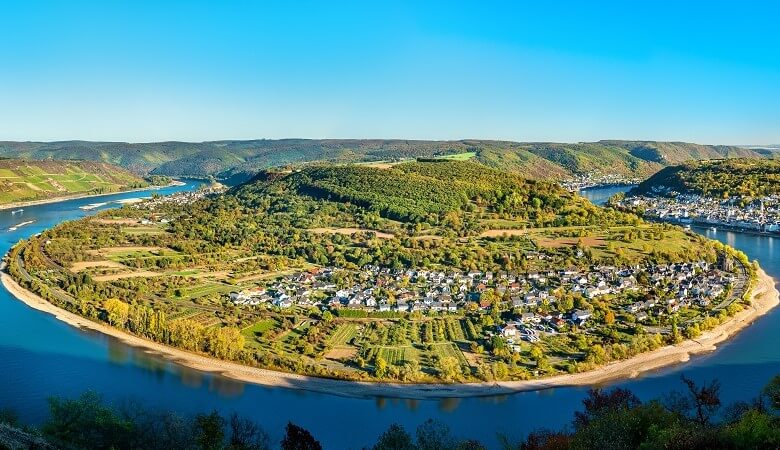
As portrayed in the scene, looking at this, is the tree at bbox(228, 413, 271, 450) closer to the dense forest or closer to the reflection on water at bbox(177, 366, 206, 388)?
the dense forest

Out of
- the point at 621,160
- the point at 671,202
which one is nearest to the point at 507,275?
the point at 671,202

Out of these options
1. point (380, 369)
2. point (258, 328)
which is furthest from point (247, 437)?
point (258, 328)

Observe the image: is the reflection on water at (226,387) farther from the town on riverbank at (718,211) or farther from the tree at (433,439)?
the town on riverbank at (718,211)

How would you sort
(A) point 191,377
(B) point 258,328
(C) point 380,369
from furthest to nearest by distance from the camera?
(B) point 258,328 → (A) point 191,377 → (C) point 380,369

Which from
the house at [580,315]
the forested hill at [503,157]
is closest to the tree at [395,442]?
the house at [580,315]

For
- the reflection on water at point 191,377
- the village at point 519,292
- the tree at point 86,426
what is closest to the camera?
the tree at point 86,426

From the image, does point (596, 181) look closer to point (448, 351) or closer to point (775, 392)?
point (448, 351)

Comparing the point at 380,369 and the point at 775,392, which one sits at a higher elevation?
the point at 775,392
